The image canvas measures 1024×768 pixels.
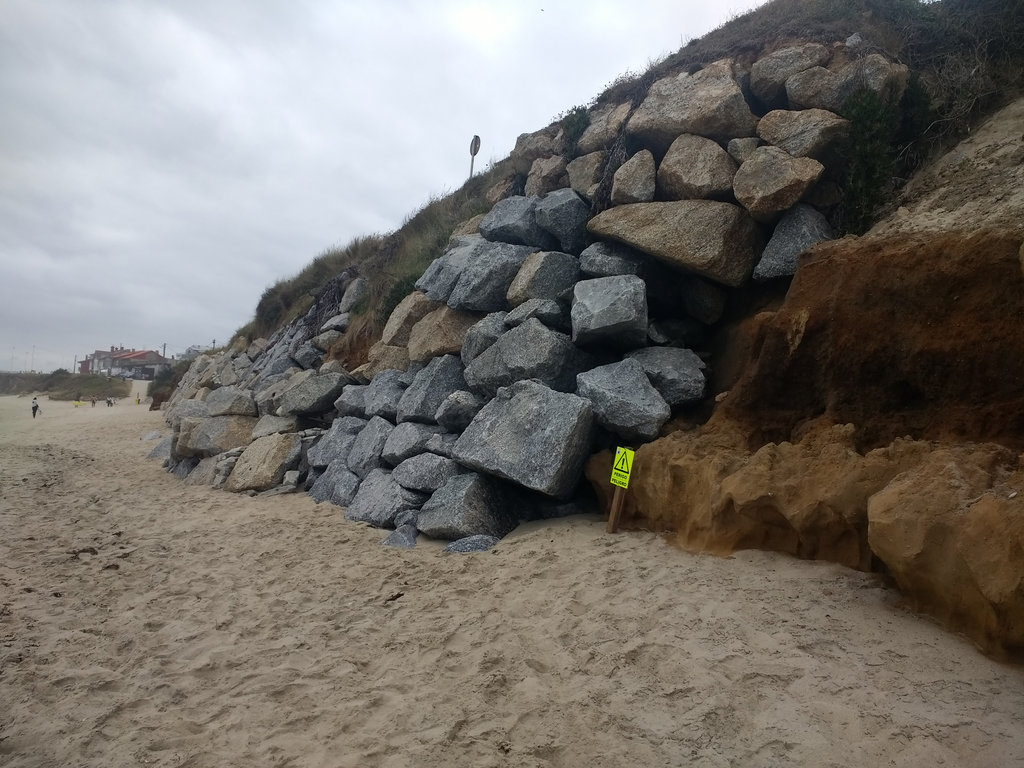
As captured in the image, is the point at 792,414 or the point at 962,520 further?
the point at 792,414

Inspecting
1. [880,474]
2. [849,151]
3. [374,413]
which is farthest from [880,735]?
[374,413]

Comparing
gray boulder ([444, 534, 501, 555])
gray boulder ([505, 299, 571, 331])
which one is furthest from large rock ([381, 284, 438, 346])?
gray boulder ([444, 534, 501, 555])

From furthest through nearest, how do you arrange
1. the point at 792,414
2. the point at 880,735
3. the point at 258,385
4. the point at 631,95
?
the point at 258,385 < the point at 631,95 < the point at 792,414 < the point at 880,735

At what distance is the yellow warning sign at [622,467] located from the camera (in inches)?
231

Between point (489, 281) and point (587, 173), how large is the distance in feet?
7.94

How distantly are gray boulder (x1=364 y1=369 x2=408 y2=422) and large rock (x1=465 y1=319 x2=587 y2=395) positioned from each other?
6.29 ft

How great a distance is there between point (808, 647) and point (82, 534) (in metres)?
8.05

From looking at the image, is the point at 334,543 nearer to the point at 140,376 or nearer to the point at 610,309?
the point at 610,309

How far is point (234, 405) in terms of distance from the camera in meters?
12.2

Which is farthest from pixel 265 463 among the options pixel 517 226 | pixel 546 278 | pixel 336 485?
pixel 517 226

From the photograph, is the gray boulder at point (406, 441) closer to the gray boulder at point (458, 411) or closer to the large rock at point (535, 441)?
the gray boulder at point (458, 411)

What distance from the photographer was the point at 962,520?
342cm

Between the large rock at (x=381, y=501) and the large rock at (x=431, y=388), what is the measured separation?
96 cm

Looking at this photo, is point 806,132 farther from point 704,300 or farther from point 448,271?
point 448,271
